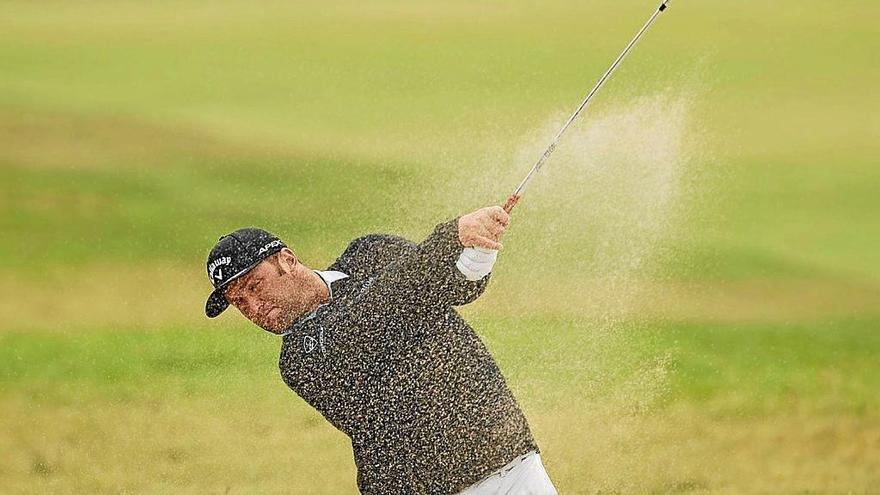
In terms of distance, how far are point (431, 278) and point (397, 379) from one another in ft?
0.57

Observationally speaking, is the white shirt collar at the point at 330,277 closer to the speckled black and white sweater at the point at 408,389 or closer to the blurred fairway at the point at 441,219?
the speckled black and white sweater at the point at 408,389

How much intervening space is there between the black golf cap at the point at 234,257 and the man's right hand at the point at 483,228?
0.32m

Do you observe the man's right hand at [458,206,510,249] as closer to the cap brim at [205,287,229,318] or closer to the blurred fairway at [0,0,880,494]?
the cap brim at [205,287,229,318]

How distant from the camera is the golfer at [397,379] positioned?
1958 mm

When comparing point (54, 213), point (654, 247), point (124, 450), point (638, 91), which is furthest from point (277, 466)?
point (638, 91)

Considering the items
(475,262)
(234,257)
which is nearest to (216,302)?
(234,257)

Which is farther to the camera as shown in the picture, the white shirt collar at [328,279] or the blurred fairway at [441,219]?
the blurred fairway at [441,219]

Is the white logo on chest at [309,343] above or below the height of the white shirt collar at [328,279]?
below

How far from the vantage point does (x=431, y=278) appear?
1.90 m

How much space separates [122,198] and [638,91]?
102 centimetres

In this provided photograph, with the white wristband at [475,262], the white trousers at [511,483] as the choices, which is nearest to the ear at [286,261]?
the white wristband at [475,262]

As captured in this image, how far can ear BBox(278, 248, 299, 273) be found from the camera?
78.7 inches

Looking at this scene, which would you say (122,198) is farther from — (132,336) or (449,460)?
(449,460)

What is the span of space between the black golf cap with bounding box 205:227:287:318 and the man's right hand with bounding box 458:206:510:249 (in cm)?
32
